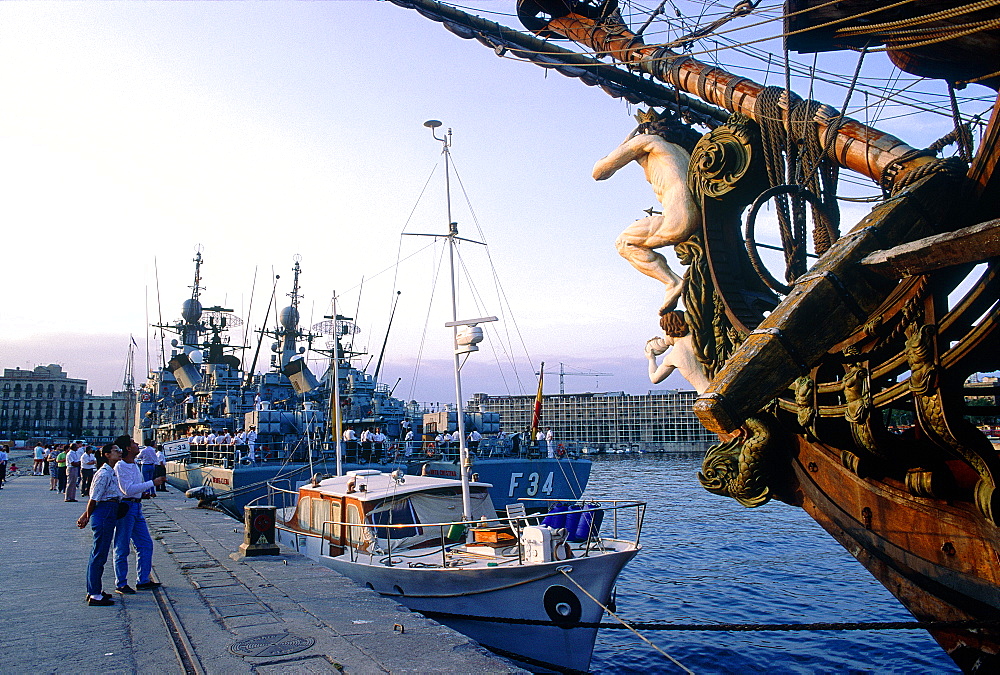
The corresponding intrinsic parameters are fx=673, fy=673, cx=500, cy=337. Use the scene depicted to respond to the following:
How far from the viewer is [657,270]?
9336 millimetres

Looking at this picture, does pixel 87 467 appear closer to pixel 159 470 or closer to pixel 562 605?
pixel 159 470

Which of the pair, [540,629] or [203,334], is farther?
[203,334]

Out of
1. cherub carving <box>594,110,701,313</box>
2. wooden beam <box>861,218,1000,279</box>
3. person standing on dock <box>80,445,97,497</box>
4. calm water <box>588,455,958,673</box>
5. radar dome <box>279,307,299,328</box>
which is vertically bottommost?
calm water <box>588,455,958,673</box>

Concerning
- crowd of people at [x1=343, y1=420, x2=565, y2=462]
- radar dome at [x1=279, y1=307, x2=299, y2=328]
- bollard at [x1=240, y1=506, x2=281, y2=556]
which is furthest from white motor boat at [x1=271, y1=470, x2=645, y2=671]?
radar dome at [x1=279, y1=307, x2=299, y2=328]

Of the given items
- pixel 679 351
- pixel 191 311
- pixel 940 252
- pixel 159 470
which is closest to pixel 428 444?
pixel 159 470

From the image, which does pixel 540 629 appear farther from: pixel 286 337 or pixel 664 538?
pixel 286 337

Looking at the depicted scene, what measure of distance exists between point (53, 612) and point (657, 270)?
8.25 meters

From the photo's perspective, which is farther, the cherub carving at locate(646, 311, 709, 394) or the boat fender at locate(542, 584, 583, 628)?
the boat fender at locate(542, 584, 583, 628)

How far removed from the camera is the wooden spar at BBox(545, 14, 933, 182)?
746cm

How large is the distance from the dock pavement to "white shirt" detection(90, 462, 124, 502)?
1189 mm

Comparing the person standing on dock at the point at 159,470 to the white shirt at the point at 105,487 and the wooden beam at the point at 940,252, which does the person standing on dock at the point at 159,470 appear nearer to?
the white shirt at the point at 105,487

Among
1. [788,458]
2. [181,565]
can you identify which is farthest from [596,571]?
[181,565]

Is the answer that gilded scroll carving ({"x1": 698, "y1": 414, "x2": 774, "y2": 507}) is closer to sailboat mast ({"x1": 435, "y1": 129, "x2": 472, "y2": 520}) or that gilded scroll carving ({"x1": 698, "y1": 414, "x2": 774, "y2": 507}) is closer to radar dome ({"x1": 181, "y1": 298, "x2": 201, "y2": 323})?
sailboat mast ({"x1": 435, "y1": 129, "x2": 472, "y2": 520})

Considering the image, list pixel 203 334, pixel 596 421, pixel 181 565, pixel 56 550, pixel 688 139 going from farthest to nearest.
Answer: pixel 596 421 < pixel 203 334 < pixel 56 550 < pixel 181 565 < pixel 688 139
